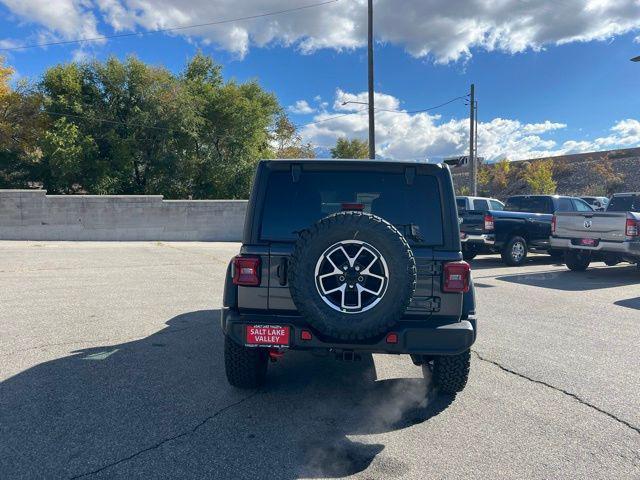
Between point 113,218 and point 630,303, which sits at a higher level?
point 113,218

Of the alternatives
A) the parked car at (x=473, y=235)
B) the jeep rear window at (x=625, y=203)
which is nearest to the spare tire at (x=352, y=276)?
the parked car at (x=473, y=235)

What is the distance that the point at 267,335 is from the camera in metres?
3.37

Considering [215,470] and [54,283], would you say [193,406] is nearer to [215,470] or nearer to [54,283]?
[215,470]

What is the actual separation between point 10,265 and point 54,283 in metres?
2.91

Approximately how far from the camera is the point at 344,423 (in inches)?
138

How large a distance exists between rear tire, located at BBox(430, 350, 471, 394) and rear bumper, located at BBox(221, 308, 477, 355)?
1.64 feet

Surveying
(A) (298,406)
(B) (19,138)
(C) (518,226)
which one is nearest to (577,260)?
(C) (518,226)

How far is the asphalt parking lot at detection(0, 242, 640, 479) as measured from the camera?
292cm

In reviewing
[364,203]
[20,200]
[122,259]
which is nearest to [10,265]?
[122,259]

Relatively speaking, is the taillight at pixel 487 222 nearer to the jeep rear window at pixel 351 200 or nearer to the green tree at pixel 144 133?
the jeep rear window at pixel 351 200

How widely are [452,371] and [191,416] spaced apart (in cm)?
204

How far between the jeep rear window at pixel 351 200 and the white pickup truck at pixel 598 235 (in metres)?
8.60

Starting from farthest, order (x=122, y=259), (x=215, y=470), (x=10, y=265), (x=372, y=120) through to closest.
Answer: (x=372, y=120) < (x=122, y=259) < (x=10, y=265) < (x=215, y=470)

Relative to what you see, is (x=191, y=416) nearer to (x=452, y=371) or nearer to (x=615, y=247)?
(x=452, y=371)
